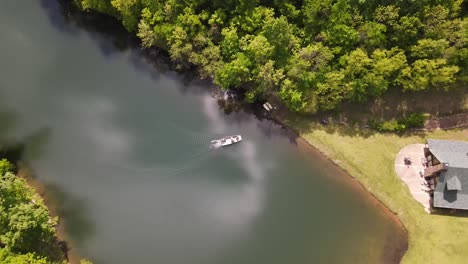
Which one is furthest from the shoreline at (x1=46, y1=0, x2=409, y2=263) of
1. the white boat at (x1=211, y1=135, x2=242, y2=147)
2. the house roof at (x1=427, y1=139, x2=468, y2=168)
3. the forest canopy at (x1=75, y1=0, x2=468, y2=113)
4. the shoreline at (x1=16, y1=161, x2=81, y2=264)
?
the house roof at (x1=427, y1=139, x2=468, y2=168)

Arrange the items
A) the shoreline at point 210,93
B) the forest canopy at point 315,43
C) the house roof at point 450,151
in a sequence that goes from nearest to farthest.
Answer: the forest canopy at point 315,43 < the house roof at point 450,151 < the shoreline at point 210,93

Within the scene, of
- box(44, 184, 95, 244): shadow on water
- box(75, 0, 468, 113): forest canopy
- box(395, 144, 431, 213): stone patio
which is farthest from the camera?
box(395, 144, 431, 213): stone patio

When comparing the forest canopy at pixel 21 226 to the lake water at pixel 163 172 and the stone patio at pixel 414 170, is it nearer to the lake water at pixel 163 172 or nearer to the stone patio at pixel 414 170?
the lake water at pixel 163 172

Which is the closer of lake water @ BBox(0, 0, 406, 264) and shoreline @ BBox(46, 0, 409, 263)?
lake water @ BBox(0, 0, 406, 264)

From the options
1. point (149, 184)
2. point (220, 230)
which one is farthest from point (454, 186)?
point (149, 184)

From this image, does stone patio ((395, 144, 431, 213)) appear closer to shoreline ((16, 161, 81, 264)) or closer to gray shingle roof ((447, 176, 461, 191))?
gray shingle roof ((447, 176, 461, 191))

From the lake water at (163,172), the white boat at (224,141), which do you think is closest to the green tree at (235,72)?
the lake water at (163,172)
